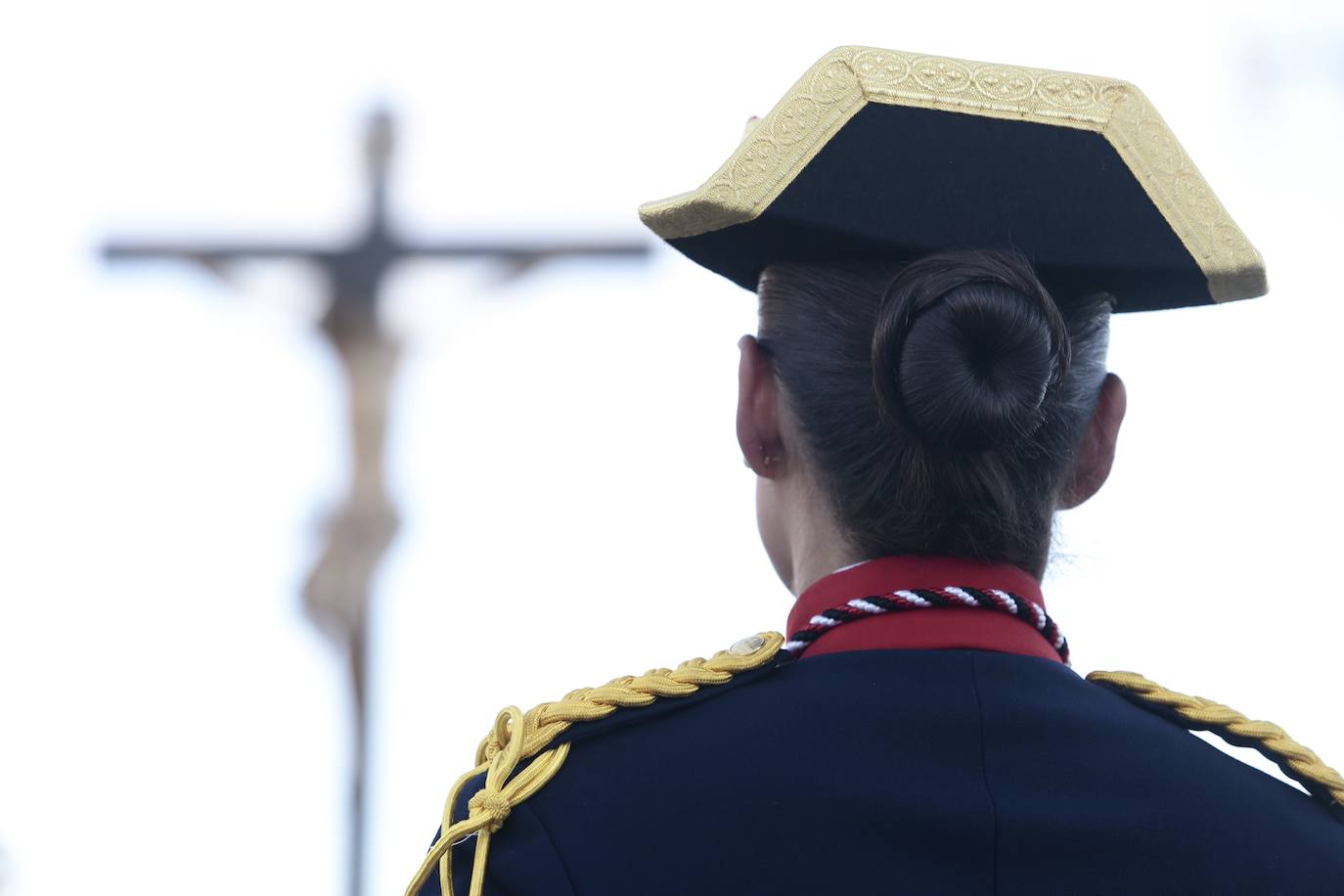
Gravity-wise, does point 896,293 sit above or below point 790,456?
above

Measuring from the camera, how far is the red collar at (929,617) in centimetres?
183

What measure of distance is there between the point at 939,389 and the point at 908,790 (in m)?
0.35

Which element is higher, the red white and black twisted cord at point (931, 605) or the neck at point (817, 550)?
the neck at point (817, 550)

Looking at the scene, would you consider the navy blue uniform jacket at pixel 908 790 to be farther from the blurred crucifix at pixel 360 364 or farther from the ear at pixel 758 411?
the blurred crucifix at pixel 360 364

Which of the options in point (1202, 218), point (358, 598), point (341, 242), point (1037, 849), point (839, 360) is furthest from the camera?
point (341, 242)

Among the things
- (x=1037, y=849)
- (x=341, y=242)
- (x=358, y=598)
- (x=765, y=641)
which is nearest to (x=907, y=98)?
(x=765, y=641)

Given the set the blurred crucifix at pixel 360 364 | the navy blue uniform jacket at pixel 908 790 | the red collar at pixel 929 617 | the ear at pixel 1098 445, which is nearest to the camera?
the navy blue uniform jacket at pixel 908 790

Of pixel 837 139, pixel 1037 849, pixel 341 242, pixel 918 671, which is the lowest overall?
pixel 1037 849

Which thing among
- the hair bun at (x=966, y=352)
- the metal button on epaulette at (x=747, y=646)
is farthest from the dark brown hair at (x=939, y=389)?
the metal button on epaulette at (x=747, y=646)

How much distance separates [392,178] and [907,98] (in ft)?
14.9

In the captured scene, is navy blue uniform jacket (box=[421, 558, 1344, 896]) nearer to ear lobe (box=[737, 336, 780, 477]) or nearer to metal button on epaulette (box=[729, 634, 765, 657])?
metal button on epaulette (box=[729, 634, 765, 657])

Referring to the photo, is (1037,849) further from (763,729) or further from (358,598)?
(358,598)

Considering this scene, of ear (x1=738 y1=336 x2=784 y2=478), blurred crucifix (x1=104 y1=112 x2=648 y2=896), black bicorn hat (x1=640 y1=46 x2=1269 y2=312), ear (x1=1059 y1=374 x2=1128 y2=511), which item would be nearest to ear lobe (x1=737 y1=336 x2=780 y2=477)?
ear (x1=738 y1=336 x2=784 y2=478)

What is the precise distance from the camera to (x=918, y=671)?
1.80m
